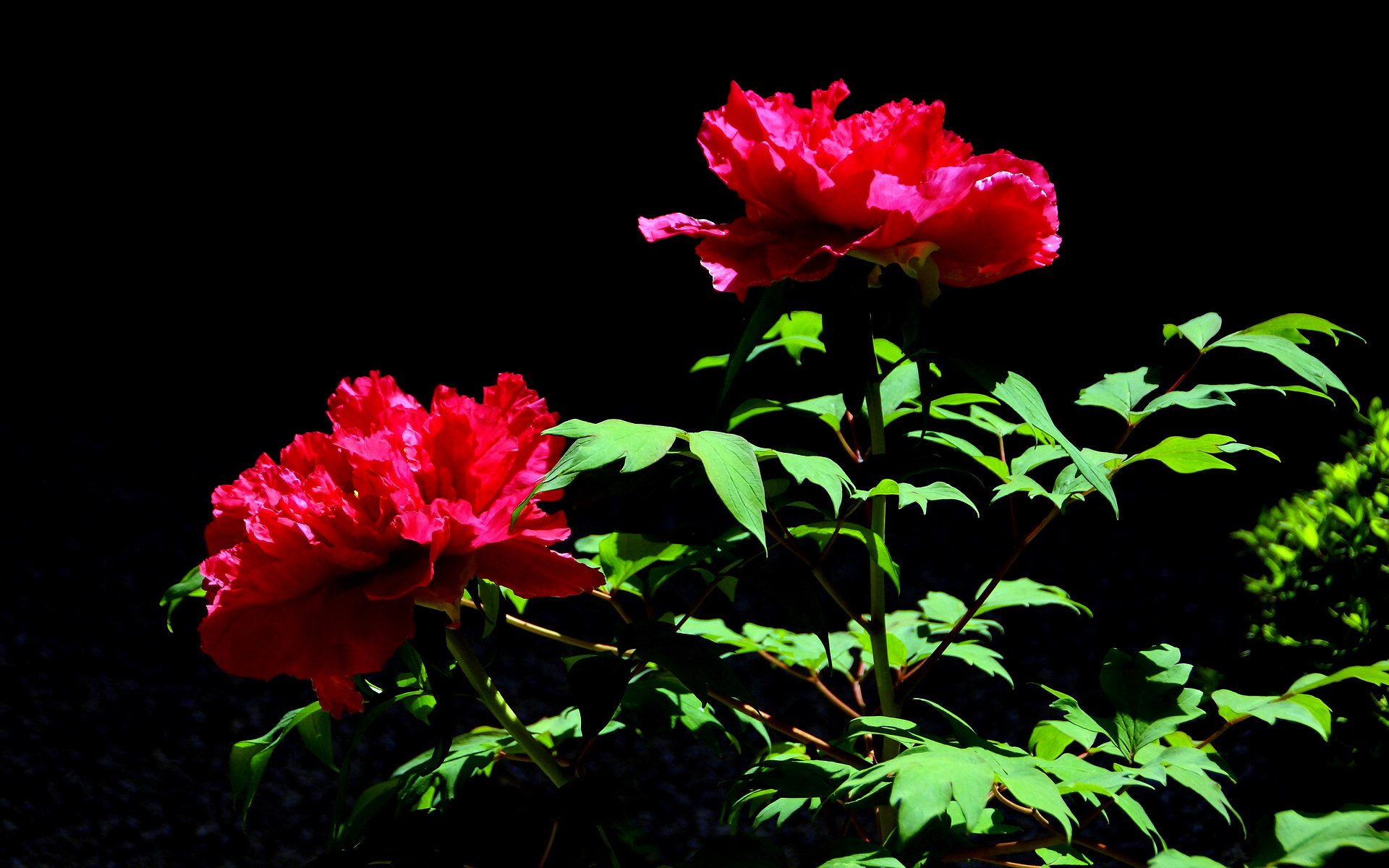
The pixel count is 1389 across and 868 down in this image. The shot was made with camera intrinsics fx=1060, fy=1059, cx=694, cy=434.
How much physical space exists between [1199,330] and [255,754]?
2.67ft

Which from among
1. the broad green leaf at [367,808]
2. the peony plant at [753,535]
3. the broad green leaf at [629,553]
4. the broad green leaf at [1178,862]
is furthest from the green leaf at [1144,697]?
the broad green leaf at [367,808]

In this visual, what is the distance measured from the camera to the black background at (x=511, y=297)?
2301mm

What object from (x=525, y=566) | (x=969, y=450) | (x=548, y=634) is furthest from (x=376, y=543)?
(x=969, y=450)

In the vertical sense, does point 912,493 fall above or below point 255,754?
above

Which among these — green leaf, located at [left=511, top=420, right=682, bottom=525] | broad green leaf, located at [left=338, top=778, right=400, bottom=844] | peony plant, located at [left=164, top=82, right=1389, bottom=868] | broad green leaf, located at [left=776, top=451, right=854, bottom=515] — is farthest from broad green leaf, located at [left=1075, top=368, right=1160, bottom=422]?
broad green leaf, located at [left=338, top=778, right=400, bottom=844]

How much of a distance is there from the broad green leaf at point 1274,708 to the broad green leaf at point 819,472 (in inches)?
11.5

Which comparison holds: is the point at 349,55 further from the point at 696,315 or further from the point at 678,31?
the point at 696,315

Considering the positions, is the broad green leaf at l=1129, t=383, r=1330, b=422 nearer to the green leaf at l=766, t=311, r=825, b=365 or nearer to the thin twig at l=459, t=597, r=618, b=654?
the green leaf at l=766, t=311, r=825, b=365

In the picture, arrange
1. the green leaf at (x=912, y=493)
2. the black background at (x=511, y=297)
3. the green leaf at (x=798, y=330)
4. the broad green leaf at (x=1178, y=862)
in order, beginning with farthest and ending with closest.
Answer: the black background at (x=511, y=297) < the green leaf at (x=798, y=330) < the green leaf at (x=912, y=493) < the broad green leaf at (x=1178, y=862)

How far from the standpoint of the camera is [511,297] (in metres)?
3.48

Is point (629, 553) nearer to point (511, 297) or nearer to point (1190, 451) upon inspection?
point (1190, 451)

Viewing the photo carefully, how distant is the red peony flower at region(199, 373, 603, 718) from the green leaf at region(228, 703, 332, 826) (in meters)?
0.14

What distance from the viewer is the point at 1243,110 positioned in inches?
121

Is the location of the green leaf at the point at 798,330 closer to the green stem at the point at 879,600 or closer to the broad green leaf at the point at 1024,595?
the green stem at the point at 879,600
